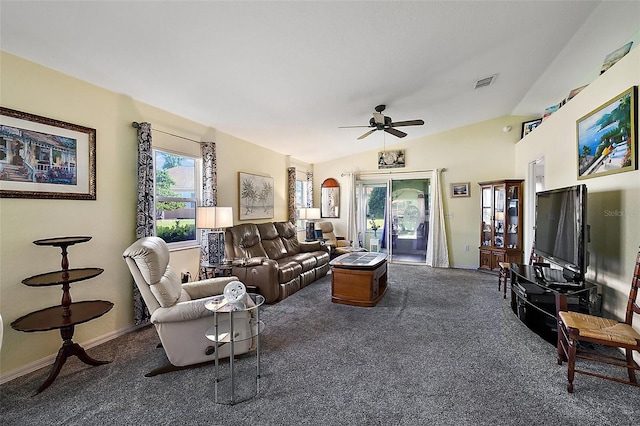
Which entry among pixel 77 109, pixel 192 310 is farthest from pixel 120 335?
pixel 77 109

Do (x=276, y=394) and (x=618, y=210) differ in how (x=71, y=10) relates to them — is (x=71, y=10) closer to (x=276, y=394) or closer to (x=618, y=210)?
(x=276, y=394)

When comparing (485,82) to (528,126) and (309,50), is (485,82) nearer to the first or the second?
(528,126)

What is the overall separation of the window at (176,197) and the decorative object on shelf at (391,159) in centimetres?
432

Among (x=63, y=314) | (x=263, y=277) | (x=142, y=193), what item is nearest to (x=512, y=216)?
(x=263, y=277)

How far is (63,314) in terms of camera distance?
216 cm

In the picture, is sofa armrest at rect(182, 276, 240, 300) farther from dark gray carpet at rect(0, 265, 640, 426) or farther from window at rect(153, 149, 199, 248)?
window at rect(153, 149, 199, 248)

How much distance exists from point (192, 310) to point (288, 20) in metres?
2.36

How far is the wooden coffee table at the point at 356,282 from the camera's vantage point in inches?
148

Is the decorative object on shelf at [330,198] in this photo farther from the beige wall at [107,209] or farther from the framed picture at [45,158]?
the framed picture at [45,158]

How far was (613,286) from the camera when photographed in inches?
105

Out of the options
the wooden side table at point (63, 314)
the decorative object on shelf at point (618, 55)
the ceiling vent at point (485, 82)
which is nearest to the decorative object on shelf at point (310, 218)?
the ceiling vent at point (485, 82)

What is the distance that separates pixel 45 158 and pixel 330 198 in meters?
5.58

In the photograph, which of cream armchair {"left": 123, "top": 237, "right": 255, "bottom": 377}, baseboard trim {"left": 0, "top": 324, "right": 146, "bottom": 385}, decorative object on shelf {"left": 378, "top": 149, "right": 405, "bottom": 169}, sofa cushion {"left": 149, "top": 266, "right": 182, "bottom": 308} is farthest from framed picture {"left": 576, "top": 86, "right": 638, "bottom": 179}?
baseboard trim {"left": 0, "top": 324, "right": 146, "bottom": 385}

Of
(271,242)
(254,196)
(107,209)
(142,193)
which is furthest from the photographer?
(254,196)
